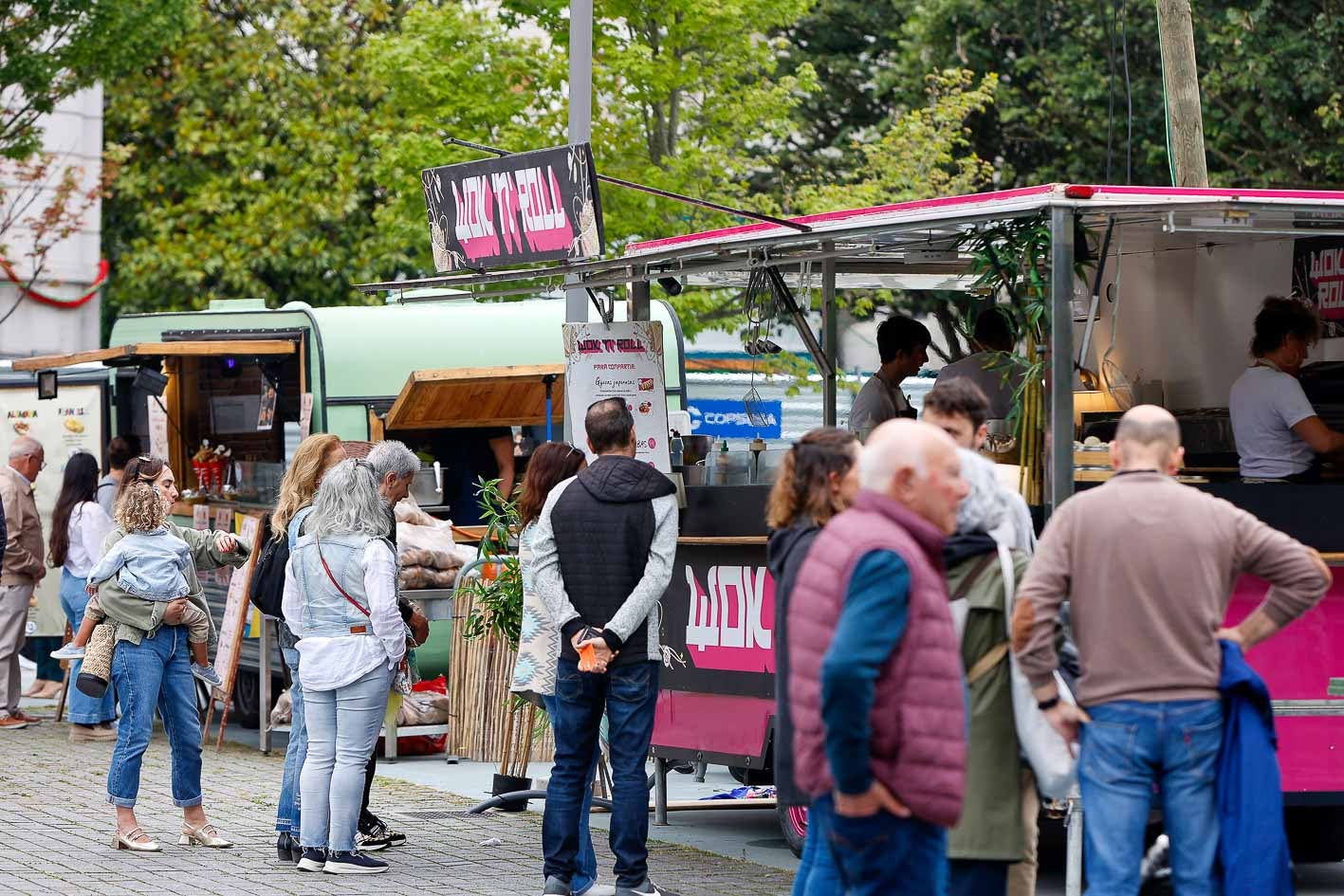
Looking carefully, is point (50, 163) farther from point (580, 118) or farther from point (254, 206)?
point (580, 118)

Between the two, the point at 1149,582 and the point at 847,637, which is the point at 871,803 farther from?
the point at 1149,582

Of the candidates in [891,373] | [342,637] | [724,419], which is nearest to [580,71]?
[891,373]

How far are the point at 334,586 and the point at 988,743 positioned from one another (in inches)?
135

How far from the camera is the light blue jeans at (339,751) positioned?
7.88m

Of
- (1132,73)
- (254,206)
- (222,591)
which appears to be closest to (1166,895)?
(222,591)

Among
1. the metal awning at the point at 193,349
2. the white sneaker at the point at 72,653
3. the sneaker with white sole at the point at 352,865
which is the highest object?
the metal awning at the point at 193,349

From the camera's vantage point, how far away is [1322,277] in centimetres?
1030

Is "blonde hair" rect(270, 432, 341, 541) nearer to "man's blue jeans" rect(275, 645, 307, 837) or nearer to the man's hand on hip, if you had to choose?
"man's blue jeans" rect(275, 645, 307, 837)

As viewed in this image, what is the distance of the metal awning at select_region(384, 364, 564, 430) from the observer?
12.9 meters

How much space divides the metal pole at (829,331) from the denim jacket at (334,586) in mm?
2900

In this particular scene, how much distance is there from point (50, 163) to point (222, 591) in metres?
13.1

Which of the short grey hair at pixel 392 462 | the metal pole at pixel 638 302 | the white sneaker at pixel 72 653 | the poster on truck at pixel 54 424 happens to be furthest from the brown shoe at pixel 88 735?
the short grey hair at pixel 392 462

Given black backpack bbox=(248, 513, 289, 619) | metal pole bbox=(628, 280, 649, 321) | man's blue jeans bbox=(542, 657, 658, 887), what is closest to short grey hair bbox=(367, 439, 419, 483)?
black backpack bbox=(248, 513, 289, 619)

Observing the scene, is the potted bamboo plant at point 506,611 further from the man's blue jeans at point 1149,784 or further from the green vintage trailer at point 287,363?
the man's blue jeans at point 1149,784
